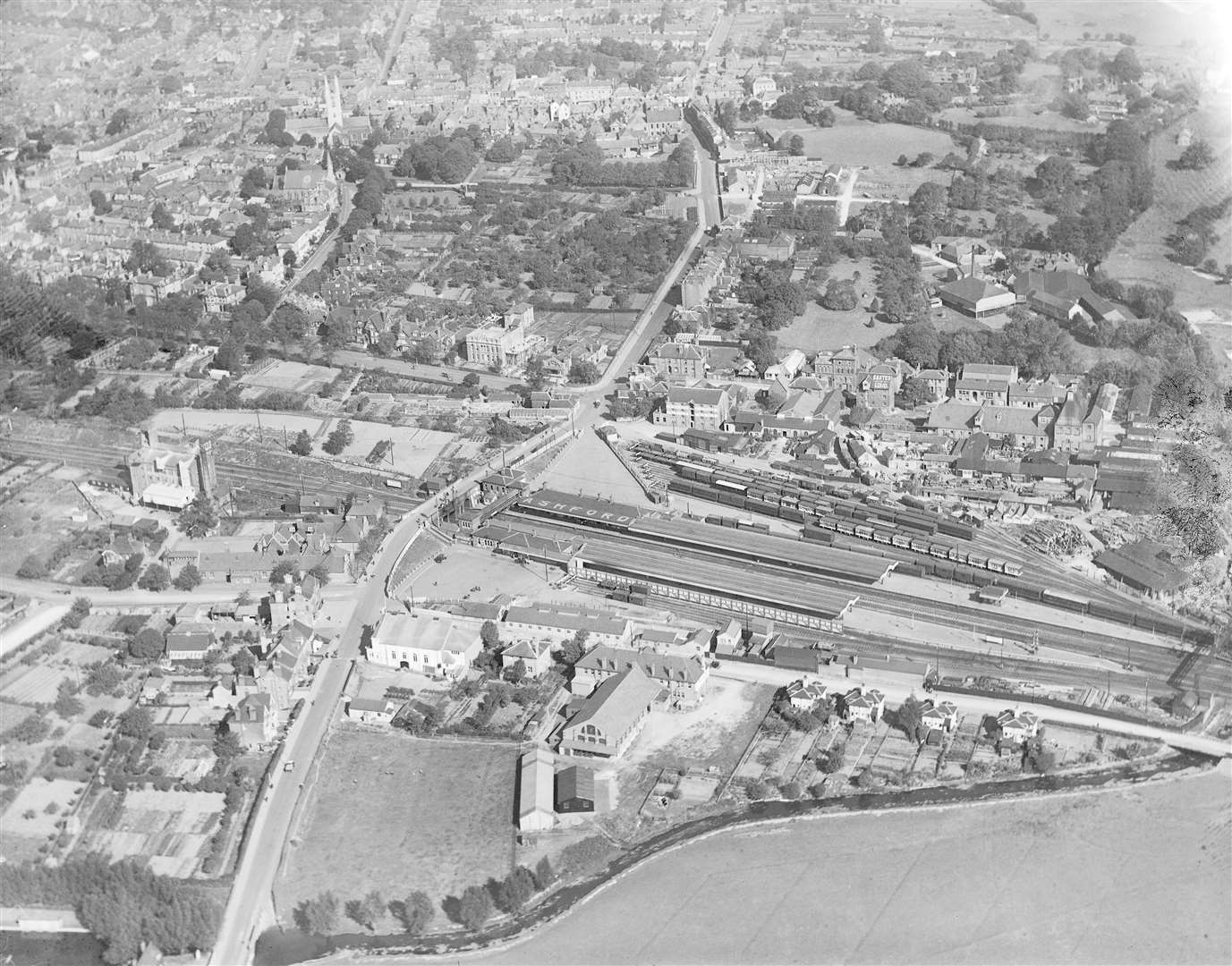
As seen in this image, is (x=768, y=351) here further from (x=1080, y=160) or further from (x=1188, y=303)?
(x=1080, y=160)

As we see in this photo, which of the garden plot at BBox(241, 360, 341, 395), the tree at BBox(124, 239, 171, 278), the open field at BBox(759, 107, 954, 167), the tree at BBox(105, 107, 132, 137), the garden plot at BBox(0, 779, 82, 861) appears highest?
the garden plot at BBox(0, 779, 82, 861)

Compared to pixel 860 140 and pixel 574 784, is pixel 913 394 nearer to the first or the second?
pixel 574 784

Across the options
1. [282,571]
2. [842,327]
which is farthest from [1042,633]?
[842,327]

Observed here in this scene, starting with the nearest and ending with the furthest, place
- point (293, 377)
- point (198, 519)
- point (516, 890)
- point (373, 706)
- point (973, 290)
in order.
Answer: point (516, 890), point (373, 706), point (198, 519), point (293, 377), point (973, 290)

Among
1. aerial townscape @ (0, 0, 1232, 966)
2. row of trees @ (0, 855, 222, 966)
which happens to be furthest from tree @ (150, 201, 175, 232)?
row of trees @ (0, 855, 222, 966)

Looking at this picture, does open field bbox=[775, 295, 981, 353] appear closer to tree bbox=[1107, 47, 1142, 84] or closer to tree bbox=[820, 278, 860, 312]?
tree bbox=[820, 278, 860, 312]

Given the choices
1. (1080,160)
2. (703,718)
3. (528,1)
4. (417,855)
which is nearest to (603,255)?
(1080,160)
